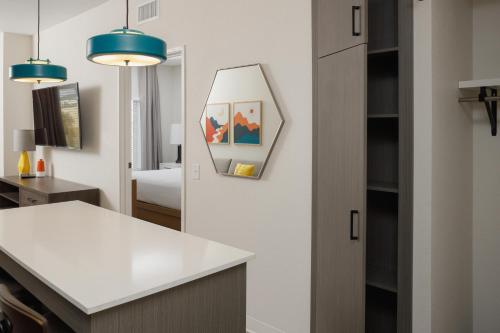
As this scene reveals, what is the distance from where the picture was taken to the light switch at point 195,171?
326 cm

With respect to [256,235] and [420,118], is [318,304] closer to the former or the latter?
[256,235]

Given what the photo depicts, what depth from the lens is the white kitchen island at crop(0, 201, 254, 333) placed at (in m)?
1.34

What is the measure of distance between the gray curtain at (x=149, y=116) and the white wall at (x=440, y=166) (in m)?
6.62

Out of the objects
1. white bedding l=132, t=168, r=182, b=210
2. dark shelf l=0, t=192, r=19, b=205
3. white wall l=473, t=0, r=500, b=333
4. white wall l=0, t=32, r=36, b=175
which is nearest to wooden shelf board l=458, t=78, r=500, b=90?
white wall l=473, t=0, r=500, b=333

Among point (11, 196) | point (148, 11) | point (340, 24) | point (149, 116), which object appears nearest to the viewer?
point (340, 24)

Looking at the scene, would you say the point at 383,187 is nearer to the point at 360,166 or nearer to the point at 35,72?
the point at 360,166

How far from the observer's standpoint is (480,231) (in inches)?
90.5

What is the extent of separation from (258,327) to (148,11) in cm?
290

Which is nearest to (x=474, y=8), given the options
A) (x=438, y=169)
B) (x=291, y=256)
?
(x=438, y=169)

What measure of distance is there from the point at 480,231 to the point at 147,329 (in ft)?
6.32

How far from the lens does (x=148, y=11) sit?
368cm

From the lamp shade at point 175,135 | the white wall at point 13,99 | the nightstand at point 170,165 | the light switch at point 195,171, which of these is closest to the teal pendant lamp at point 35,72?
the light switch at point 195,171

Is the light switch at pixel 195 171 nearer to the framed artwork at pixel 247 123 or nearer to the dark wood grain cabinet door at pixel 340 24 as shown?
the framed artwork at pixel 247 123

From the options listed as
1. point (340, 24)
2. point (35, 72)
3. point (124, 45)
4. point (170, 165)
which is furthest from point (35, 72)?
point (170, 165)
